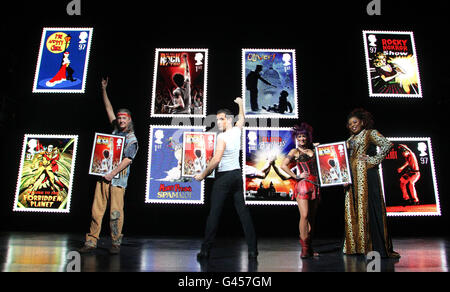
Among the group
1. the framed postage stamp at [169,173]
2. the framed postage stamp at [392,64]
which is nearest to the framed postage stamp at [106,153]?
the framed postage stamp at [169,173]

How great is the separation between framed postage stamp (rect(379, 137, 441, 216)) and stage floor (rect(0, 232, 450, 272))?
1.26 meters

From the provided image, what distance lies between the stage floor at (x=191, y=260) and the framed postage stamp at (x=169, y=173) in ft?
4.12

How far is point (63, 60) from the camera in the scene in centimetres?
537

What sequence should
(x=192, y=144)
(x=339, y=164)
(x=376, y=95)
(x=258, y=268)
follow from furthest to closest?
(x=376, y=95) < (x=192, y=144) < (x=339, y=164) < (x=258, y=268)

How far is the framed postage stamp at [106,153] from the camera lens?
10.2 feet

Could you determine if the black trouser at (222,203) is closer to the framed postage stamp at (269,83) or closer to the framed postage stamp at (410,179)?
the framed postage stamp at (269,83)

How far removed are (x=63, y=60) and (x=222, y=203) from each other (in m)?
4.73

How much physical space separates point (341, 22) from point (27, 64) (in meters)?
6.44

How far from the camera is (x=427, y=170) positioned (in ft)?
16.2

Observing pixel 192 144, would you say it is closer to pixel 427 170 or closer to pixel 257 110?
pixel 257 110

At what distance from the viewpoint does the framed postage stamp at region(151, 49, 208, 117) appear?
5.13 metres

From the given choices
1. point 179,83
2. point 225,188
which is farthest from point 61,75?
point 225,188
